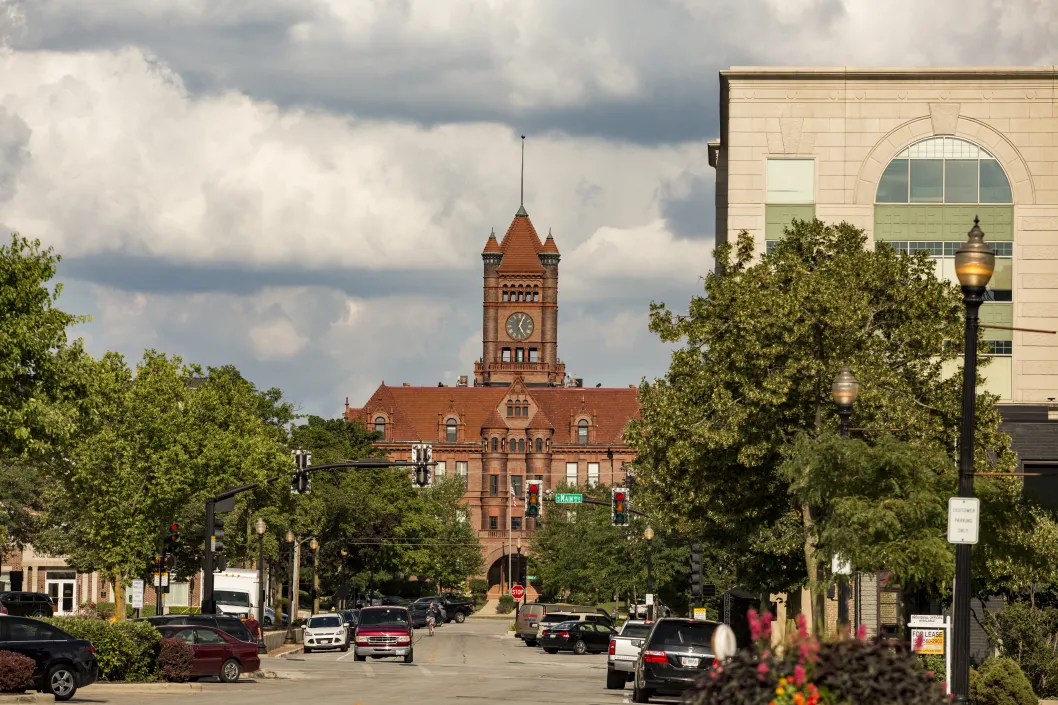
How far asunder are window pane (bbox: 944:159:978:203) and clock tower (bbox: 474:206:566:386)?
105699 mm

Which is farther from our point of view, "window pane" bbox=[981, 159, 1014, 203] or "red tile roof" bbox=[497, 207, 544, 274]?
"red tile roof" bbox=[497, 207, 544, 274]

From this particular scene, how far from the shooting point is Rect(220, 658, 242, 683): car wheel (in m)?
34.8

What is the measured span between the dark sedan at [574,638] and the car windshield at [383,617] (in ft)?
37.4

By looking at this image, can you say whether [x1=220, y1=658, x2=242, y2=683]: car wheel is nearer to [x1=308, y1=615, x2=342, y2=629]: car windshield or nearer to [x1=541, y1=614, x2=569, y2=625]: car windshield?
[x1=308, y1=615, x2=342, y2=629]: car windshield

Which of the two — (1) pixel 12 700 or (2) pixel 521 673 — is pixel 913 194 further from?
(1) pixel 12 700

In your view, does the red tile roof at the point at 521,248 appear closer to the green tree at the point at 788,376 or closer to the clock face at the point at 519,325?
the clock face at the point at 519,325

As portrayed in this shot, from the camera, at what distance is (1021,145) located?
204ft

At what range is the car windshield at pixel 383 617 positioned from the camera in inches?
1921

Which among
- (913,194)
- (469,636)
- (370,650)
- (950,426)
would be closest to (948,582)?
(950,426)

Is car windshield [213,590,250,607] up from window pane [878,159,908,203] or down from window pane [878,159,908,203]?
down

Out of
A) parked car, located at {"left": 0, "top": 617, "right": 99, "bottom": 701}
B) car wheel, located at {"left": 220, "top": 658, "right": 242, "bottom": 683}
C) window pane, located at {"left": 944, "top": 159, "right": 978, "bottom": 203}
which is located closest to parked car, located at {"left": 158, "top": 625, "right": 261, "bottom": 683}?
car wheel, located at {"left": 220, "top": 658, "right": 242, "bottom": 683}

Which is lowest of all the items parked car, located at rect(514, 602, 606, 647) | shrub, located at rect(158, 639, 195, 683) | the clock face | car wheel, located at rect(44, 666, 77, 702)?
parked car, located at rect(514, 602, 606, 647)

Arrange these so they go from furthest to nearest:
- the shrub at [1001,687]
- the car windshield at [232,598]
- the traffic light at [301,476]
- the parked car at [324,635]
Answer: the car windshield at [232,598] → the parked car at [324,635] → the traffic light at [301,476] → the shrub at [1001,687]

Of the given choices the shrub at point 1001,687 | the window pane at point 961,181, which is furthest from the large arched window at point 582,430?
the shrub at point 1001,687
